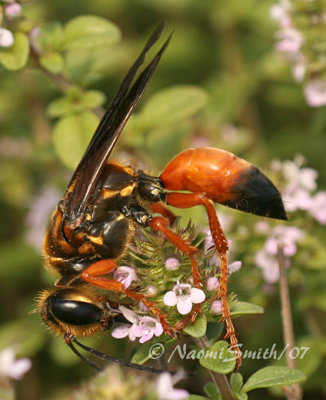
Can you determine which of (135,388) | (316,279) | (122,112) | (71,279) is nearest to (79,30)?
(122,112)

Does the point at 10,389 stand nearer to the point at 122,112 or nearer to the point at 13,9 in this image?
the point at 122,112

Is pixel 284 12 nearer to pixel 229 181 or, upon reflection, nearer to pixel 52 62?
pixel 52 62

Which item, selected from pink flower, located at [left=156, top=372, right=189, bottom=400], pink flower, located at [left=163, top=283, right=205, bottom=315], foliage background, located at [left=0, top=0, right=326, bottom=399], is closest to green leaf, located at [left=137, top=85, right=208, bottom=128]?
foliage background, located at [left=0, top=0, right=326, bottom=399]

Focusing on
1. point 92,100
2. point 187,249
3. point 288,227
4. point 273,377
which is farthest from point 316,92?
point 273,377

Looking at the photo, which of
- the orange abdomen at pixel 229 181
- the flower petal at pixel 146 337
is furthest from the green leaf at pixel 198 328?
the orange abdomen at pixel 229 181

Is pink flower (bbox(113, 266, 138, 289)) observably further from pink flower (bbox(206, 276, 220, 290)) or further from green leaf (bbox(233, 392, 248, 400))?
green leaf (bbox(233, 392, 248, 400))

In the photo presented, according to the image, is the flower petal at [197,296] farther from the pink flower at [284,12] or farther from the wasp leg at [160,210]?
the pink flower at [284,12]
